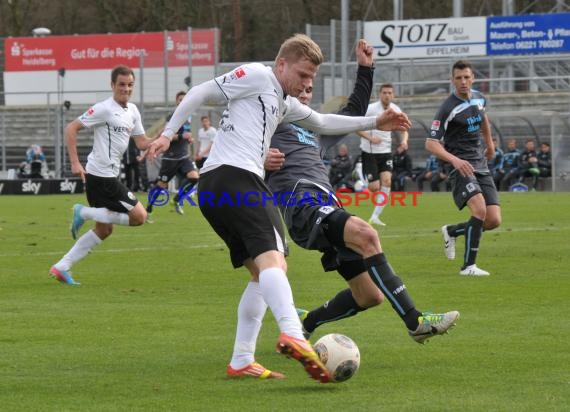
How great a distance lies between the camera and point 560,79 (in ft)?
122

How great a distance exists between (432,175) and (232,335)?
24268mm

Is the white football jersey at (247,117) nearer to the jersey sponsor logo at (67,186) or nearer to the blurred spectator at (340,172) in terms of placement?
the blurred spectator at (340,172)

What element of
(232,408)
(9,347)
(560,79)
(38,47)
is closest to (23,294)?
(9,347)

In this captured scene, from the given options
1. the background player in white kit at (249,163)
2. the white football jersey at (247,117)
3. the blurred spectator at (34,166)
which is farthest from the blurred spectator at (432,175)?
the white football jersey at (247,117)

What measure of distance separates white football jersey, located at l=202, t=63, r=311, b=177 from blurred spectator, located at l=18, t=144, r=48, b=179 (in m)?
30.2

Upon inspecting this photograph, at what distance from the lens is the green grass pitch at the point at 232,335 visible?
6285mm

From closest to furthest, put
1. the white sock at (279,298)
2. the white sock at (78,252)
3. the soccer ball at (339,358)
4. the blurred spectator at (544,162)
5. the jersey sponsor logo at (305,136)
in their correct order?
the white sock at (279,298) < the soccer ball at (339,358) < the jersey sponsor logo at (305,136) < the white sock at (78,252) < the blurred spectator at (544,162)

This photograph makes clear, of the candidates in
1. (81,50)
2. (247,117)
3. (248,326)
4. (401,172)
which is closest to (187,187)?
(401,172)

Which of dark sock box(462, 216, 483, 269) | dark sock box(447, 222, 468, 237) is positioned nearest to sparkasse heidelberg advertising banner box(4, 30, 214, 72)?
dark sock box(447, 222, 468, 237)

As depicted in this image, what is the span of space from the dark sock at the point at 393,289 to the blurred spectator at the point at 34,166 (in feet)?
99.0

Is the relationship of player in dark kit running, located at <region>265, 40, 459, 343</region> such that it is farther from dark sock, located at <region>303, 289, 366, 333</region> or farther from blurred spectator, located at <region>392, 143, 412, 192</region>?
blurred spectator, located at <region>392, 143, 412, 192</region>

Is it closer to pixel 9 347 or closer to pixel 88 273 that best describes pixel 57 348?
pixel 9 347

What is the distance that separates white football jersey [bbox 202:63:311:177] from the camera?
679cm

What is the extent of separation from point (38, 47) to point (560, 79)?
2122cm
